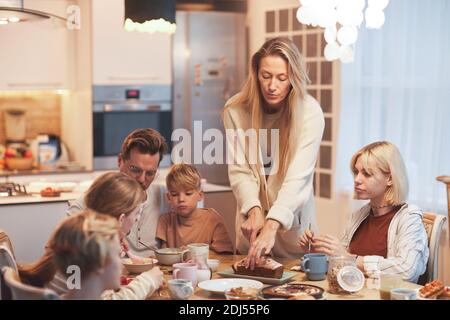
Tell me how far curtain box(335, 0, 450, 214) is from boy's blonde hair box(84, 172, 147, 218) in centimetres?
216

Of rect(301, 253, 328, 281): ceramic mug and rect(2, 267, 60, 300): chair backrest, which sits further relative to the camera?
rect(301, 253, 328, 281): ceramic mug

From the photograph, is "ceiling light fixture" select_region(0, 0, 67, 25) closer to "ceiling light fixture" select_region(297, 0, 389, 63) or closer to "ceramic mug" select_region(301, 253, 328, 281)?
"ceiling light fixture" select_region(297, 0, 389, 63)

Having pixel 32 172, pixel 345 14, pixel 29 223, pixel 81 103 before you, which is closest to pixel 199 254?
pixel 345 14

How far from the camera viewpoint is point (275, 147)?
2408mm

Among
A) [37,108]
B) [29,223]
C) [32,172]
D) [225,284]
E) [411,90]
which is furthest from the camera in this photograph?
[37,108]

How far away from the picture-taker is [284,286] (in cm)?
196

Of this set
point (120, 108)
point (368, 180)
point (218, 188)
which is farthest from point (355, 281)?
point (120, 108)

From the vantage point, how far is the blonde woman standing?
2.27 m

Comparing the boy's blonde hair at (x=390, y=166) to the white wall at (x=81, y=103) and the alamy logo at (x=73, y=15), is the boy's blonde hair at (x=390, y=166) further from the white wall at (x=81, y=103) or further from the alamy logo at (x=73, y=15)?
the white wall at (x=81, y=103)

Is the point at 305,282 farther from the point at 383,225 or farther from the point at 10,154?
the point at 10,154

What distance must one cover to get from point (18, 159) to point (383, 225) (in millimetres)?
2619

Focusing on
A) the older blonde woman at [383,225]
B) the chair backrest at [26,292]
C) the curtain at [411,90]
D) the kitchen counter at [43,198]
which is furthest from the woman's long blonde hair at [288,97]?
the curtain at [411,90]

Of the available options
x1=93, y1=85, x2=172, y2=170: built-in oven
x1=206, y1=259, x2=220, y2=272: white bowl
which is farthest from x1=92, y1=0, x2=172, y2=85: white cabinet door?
x1=206, y1=259, x2=220, y2=272: white bowl

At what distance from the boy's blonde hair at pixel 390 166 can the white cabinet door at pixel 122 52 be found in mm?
2349
